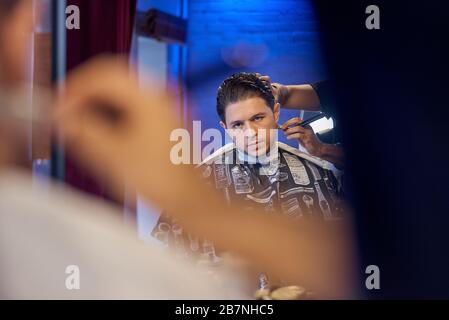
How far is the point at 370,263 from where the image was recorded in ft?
7.06

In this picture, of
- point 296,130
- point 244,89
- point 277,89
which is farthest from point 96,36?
point 296,130

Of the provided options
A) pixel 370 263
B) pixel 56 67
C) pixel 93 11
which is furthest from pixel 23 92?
pixel 370 263

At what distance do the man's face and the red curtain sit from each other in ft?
1.35

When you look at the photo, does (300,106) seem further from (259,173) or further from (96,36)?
(96,36)

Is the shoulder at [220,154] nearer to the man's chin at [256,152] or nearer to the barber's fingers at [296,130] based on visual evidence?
the man's chin at [256,152]

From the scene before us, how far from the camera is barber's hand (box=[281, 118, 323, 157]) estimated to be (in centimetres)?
212

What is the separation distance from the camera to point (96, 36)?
216 cm

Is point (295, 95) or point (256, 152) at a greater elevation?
point (295, 95)

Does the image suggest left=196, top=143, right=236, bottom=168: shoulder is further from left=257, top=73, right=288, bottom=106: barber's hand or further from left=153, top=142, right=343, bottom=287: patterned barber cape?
left=257, top=73, right=288, bottom=106: barber's hand

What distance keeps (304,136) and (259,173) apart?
19 cm

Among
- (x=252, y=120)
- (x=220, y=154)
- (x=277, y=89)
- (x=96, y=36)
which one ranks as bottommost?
(x=220, y=154)

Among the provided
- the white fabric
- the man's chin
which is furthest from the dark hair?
A: the white fabric

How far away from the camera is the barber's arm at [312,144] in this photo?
212 centimetres
